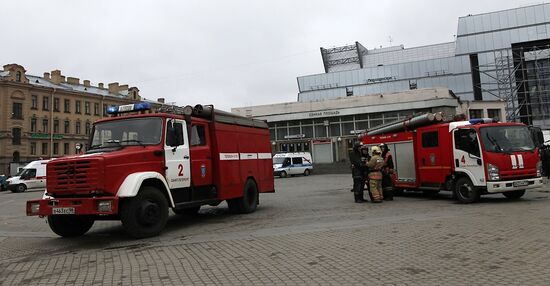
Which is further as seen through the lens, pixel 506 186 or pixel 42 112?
pixel 42 112

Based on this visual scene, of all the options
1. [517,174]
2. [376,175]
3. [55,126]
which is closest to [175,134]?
[376,175]

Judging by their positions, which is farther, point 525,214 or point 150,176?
point 525,214

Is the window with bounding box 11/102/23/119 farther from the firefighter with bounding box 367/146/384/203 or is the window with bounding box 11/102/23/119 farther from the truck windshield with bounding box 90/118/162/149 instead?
the firefighter with bounding box 367/146/384/203

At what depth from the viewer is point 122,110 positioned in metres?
10.2

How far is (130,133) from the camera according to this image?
966 cm

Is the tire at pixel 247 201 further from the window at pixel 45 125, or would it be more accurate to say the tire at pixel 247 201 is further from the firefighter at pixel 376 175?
the window at pixel 45 125

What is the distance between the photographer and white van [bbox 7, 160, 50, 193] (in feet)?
120

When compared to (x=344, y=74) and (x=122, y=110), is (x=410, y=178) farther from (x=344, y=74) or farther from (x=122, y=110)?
(x=344, y=74)

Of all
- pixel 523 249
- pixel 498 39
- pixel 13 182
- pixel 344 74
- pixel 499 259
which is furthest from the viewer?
pixel 344 74

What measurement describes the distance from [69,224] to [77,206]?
166 centimetres

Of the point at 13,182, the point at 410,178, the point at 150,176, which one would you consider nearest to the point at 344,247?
the point at 150,176

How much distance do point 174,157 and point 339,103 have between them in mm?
42214

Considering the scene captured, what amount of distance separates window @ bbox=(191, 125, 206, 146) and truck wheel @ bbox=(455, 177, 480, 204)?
7.70 metres

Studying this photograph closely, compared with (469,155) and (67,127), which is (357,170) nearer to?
(469,155)
